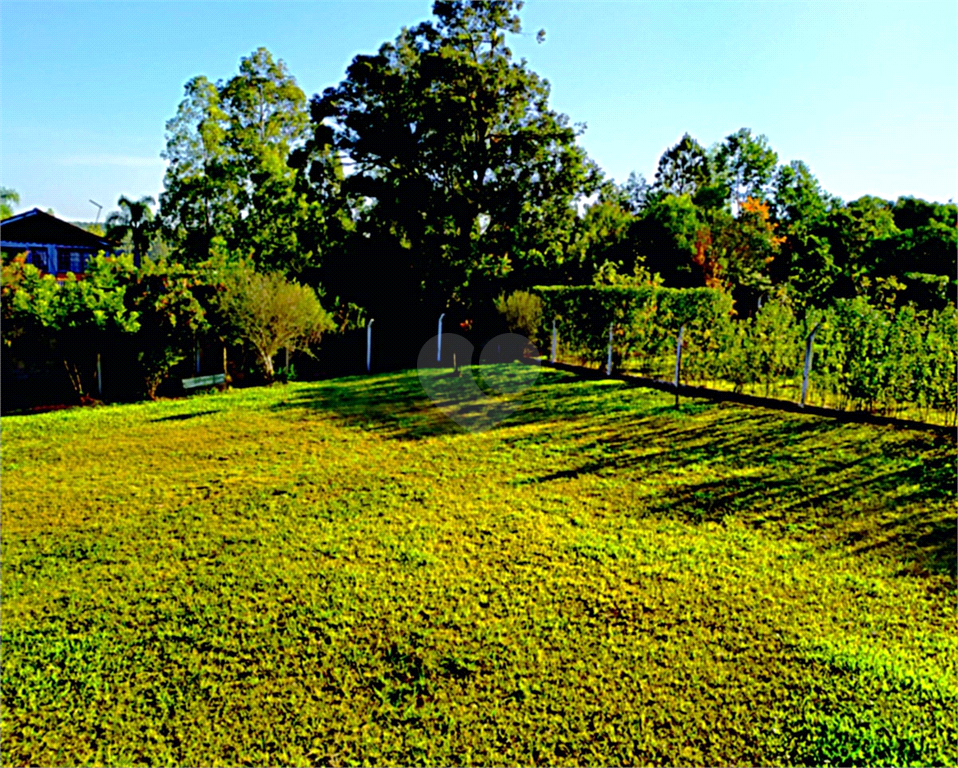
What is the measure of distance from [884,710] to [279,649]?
10.4ft

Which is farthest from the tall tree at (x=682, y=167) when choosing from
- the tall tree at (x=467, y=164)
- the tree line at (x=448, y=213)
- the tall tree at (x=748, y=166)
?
the tall tree at (x=467, y=164)

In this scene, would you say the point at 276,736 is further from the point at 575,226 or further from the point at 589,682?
the point at 575,226

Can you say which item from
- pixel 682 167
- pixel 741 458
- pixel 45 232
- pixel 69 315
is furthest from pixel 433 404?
pixel 682 167

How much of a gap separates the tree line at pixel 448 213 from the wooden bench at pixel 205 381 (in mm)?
2894

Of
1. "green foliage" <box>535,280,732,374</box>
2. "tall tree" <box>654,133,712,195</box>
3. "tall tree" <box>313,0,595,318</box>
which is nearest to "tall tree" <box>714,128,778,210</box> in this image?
"tall tree" <box>654,133,712,195</box>

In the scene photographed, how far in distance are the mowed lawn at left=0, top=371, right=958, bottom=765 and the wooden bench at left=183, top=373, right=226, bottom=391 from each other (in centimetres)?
411

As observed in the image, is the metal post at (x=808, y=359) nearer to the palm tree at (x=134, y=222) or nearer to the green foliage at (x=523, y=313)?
the green foliage at (x=523, y=313)

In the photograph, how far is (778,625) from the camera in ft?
13.1

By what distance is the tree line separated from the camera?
1727 cm

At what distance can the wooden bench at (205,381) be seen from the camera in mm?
11969

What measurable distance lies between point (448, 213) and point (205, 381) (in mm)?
8468

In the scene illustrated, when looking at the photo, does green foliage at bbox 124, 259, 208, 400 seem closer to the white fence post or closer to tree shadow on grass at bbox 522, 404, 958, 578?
the white fence post

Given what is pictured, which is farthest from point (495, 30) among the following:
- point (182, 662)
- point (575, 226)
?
point (182, 662)

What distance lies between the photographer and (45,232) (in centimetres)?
2567
